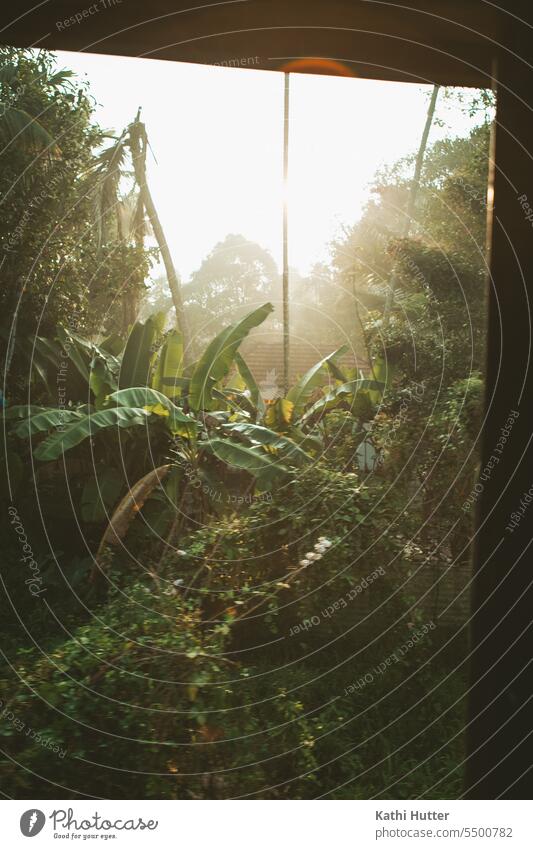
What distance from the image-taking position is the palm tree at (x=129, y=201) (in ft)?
25.1

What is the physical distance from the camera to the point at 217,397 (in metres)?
5.98

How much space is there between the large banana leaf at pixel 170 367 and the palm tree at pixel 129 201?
137 cm

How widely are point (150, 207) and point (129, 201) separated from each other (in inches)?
10.6

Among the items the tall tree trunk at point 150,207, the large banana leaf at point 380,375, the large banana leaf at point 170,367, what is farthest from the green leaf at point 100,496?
the tall tree trunk at point 150,207

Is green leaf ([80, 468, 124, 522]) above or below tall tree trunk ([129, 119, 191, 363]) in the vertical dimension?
below

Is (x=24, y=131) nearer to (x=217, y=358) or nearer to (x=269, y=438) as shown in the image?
(x=217, y=358)

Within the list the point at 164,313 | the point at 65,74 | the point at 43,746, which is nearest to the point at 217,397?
the point at 164,313

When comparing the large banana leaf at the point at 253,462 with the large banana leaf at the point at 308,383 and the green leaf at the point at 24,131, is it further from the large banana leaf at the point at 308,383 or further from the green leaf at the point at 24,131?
the green leaf at the point at 24,131

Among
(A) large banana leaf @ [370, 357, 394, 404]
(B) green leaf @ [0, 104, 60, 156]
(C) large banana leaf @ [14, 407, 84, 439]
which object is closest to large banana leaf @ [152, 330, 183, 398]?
(C) large banana leaf @ [14, 407, 84, 439]

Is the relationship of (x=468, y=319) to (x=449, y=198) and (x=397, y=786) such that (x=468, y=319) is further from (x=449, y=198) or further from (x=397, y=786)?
(x=397, y=786)

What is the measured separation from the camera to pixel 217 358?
550cm

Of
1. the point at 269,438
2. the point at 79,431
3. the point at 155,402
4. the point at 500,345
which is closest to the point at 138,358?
the point at 155,402

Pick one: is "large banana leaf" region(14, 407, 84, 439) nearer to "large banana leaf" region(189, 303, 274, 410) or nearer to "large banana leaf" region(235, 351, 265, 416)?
"large banana leaf" region(189, 303, 274, 410)

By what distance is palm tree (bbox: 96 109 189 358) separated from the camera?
25.1 ft
